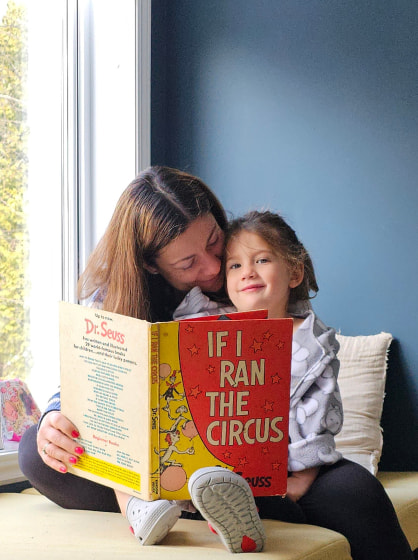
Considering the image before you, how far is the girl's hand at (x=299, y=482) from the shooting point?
1.43 meters

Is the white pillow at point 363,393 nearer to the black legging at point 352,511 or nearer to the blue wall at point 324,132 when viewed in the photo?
the blue wall at point 324,132

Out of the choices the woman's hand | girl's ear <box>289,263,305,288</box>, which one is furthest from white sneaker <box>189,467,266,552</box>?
girl's ear <box>289,263,305,288</box>

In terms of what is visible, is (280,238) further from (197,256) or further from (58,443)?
(58,443)

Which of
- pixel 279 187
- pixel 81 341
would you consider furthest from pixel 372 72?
pixel 81 341

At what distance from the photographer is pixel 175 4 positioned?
105 inches

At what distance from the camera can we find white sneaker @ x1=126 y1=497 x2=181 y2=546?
4.12 ft

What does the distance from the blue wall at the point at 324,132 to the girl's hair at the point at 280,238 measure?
636mm

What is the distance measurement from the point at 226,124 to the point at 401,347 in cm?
99

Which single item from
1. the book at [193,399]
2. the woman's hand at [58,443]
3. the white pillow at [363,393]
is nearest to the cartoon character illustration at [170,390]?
the book at [193,399]

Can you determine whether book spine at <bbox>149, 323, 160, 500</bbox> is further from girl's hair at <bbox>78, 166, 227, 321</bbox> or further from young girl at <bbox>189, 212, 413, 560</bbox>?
girl's hair at <bbox>78, 166, 227, 321</bbox>

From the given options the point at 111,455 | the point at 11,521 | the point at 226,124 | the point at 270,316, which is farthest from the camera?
the point at 226,124

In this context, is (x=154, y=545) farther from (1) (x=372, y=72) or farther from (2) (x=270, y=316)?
(1) (x=372, y=72)

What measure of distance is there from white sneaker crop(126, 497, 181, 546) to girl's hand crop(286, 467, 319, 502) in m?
0.26

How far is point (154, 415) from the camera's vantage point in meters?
1.27
